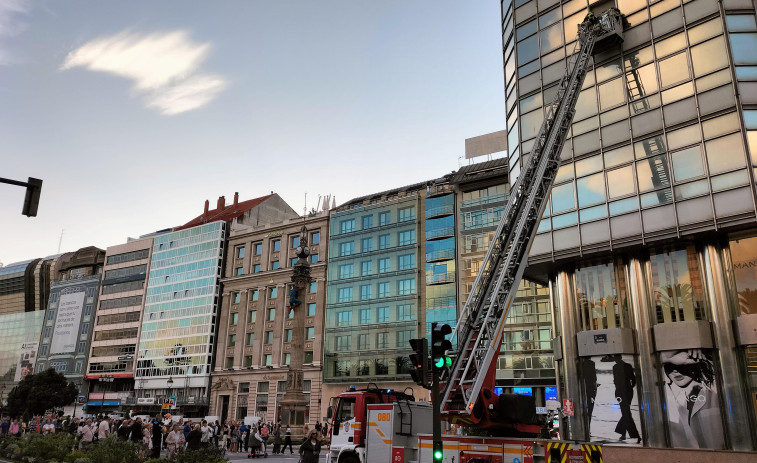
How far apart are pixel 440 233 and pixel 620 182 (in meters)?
33.9

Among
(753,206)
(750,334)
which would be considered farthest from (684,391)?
(753,206)

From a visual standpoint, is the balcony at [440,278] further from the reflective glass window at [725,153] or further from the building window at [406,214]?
the reflective glass window at [725,153]

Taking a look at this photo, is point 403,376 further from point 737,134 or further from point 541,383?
point 737,134

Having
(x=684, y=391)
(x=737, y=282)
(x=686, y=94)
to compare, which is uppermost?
(x=686, y=94)

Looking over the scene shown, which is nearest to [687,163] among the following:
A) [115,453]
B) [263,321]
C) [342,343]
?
[115,453]

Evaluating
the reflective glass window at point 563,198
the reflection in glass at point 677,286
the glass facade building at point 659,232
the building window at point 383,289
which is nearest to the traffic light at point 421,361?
the glass facade building at point 659,232

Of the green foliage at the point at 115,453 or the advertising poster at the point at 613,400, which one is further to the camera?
the advertising poster at the point at 613,400

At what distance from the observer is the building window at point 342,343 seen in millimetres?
66500

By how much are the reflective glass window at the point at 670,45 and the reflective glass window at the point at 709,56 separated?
710 millimetres

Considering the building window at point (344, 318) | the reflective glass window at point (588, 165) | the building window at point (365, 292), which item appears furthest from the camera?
the building window at point (344, 318)

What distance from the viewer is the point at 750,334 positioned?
80.5ft

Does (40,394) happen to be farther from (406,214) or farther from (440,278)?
(440,278)

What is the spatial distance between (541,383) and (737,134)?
3078cm

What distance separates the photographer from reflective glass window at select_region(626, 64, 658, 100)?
29391 millimetres
